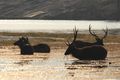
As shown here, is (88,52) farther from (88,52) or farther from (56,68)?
(56,68)

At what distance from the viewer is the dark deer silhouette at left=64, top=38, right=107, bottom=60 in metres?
39.2

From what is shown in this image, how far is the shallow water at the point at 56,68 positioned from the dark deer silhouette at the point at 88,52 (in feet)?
1.65

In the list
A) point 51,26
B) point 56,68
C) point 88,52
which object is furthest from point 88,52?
point 51,26

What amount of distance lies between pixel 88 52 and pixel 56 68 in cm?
589

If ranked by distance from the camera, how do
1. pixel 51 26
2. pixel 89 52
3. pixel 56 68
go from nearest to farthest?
pixel 56 68 → pixel 89 52 → pixel 51 26

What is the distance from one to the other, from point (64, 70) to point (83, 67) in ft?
6.06

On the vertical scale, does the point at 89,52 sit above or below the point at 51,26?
above

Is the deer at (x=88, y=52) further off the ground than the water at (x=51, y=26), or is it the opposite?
the deer at (x=88, y=52)

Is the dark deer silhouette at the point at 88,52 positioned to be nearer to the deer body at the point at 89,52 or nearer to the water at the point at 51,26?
the deer body at the point at 89,52

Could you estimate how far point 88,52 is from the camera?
39281 mm

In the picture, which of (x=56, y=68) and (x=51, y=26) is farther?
(x=51, y=26)

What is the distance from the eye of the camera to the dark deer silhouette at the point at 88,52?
1545 inches

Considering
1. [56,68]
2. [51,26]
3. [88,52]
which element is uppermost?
[56,68]

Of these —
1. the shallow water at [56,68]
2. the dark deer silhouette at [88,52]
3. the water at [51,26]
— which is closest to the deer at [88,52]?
the dark deer silhouette at [88,52]
